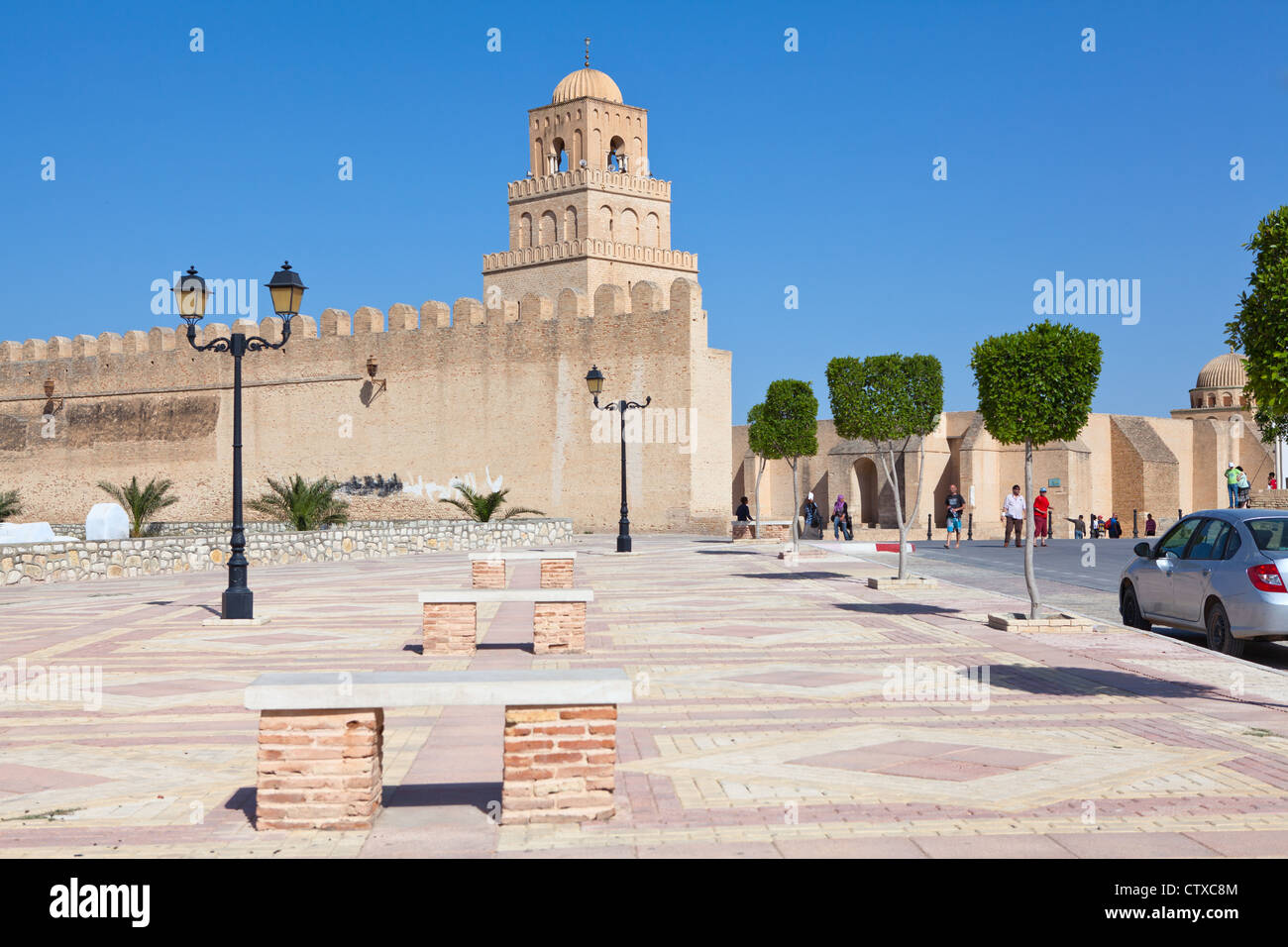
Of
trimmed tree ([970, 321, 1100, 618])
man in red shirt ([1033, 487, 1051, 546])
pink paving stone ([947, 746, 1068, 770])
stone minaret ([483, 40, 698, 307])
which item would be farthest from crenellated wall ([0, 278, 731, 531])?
pink paving stone ([947, 746, 1068, 770])

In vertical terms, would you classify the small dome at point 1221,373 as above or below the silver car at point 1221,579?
above

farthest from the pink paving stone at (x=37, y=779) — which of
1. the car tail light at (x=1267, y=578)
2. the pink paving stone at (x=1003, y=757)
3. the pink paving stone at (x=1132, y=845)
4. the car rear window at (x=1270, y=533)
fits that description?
the car rear window at (x=1270, y=533)

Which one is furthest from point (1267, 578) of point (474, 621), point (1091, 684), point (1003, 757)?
point (474, 621)

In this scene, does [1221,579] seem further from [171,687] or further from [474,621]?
[171,687]

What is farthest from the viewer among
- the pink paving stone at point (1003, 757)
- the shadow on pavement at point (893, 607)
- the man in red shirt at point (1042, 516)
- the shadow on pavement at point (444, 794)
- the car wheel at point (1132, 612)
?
the man in red shirt at point (1042, 516)

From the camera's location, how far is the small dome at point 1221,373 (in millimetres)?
66125

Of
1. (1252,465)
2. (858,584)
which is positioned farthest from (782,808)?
(1252,465)

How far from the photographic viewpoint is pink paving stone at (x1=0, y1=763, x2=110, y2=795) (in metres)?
5.25

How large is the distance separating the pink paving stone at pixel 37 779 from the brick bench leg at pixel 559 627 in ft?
14.6

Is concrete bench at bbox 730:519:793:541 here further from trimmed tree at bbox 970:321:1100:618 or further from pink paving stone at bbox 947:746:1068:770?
pink paving stone at bbox 947:746:1068:770

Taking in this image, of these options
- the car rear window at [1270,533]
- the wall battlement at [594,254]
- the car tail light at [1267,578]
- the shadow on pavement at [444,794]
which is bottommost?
the shadow on pavement at [444,794]

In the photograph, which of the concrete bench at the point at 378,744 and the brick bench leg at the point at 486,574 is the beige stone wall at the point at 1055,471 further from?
the concrete bench at the point at 378,744

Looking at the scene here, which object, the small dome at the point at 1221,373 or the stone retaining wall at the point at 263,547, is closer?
the stone retaining wall at the point at 263,547
